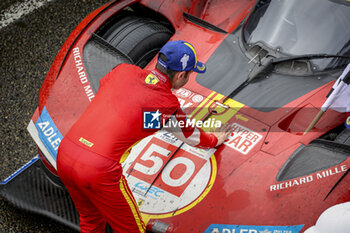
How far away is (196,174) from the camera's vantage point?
286cm

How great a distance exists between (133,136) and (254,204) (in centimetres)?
88

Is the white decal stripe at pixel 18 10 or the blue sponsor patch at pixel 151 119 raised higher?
the blue sponsor patch at pixel 151 119

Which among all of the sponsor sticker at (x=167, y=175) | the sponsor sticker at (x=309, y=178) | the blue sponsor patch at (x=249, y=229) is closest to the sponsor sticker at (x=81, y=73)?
the sponsor sticker at (x=167, y=175)

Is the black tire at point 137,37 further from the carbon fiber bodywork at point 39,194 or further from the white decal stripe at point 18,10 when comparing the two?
the white decal stripe at point 18,10

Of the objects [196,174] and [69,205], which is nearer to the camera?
[196,174]

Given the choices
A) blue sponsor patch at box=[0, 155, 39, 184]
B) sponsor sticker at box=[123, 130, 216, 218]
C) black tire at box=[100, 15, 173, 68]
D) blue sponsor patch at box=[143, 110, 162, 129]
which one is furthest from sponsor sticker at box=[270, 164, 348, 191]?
blue sponsor patch at box=[0, 155, 39, 184]

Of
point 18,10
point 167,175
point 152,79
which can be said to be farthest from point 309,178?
point 18,10

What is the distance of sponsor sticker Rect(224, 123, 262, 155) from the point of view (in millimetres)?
2936

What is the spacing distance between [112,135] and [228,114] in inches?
42.0

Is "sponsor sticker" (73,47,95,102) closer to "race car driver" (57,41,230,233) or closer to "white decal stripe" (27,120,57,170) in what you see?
"white decal stripe" (27,120,57,170)

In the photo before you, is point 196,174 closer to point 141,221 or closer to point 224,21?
point 141,221

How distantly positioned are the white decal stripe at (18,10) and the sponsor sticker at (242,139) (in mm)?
3472

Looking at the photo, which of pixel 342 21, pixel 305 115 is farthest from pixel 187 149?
pixel 342 21

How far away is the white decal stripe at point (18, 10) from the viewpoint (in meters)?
5.26
